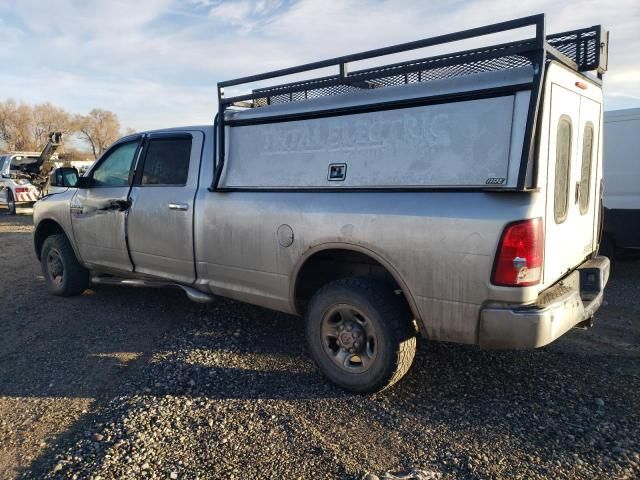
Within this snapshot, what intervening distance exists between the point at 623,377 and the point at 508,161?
217cm

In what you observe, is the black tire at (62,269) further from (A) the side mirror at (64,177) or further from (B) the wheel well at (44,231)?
(A) the side mirror at (64,177)

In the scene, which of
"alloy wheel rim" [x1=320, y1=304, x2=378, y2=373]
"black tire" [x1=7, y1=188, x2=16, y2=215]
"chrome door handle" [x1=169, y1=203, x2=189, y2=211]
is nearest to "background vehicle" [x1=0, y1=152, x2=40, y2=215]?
"black tire" [x1=7, y1=188, x2=16, y2=215]

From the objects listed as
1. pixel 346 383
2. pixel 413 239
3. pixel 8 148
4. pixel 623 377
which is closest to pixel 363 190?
pixel 413 239

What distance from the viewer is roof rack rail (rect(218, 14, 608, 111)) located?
3.01 meters

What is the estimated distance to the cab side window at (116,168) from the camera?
5.34 m

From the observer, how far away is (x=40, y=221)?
20.9ft

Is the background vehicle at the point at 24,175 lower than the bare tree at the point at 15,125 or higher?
lower

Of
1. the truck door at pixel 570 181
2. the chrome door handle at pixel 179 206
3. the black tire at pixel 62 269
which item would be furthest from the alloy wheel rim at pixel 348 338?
the black tire at pixel 62 269

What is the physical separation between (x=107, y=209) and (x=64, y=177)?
39.0 inches

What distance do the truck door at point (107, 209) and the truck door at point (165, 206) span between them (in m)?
0.17

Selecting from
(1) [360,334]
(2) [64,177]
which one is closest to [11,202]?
(2) [64,177]

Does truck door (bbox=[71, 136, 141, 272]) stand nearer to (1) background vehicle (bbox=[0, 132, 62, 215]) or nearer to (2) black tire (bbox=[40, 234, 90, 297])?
(2) black tire (bbox=[40, 234, 90, 297])

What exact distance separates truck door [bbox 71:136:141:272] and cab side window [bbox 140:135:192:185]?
9.5 inches

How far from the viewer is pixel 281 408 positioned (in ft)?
11.3
